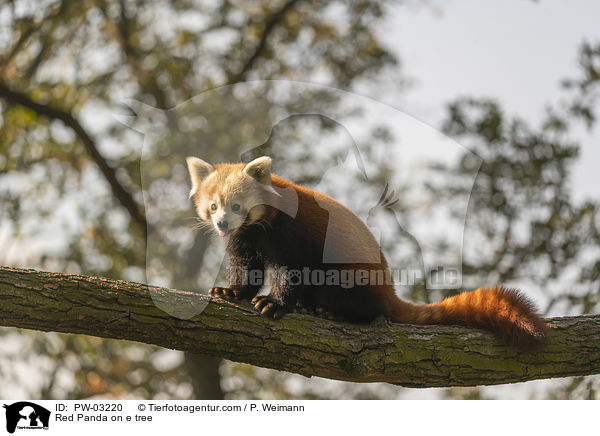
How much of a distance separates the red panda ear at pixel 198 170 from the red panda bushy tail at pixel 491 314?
54.5 inches

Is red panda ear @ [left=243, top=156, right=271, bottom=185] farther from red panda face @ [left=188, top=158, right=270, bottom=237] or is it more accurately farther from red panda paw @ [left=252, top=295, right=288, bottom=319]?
red panda paw @ [left=252, top=295, right=288, bottom=319]

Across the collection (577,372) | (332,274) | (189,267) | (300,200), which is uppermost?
(189,267)

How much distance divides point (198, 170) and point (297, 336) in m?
1.05

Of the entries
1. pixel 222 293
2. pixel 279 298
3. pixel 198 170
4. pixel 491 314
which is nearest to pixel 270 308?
pixel 279 298

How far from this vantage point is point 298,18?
8320 mm

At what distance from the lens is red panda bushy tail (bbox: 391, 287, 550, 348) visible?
3.14 metres

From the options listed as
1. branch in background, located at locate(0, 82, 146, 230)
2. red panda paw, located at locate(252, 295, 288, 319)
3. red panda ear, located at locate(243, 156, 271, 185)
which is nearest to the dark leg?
red panda paw, located at locate(252, 295, 288, 319)

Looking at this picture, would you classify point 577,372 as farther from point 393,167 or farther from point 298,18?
point 298,18

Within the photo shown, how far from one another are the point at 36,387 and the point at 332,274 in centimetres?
618

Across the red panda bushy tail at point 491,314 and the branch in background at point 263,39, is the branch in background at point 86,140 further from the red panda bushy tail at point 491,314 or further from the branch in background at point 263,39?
the red panda bushy tail at point 491,314

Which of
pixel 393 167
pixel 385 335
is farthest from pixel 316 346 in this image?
pixel 393 167

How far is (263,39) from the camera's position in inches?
317
